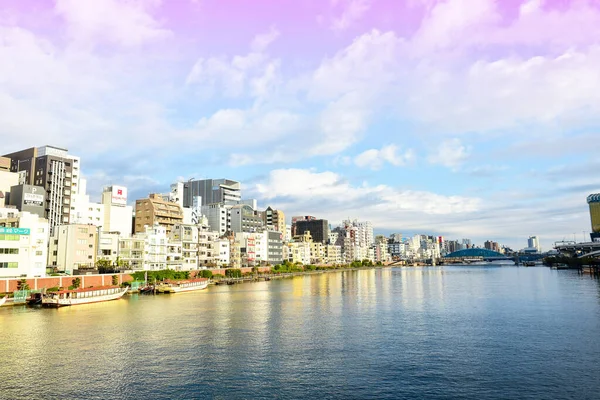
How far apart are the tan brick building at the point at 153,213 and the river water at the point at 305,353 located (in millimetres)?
90158

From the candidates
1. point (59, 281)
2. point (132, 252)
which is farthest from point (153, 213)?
point (59, 281)

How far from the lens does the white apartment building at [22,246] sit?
298 ft

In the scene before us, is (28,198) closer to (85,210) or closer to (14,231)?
(85,210)

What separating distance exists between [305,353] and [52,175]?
135 m

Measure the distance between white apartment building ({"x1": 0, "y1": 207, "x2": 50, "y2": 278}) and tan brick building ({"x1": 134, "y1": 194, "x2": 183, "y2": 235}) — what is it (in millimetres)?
60614

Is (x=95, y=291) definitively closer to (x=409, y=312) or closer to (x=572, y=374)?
(x=409, y=312)

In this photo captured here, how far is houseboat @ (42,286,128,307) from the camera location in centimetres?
8312

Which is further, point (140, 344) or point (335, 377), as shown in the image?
point (140, 344)

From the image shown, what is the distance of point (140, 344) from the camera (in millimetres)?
48219

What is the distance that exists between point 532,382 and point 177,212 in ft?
513

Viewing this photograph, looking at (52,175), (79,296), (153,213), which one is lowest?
(79,296)

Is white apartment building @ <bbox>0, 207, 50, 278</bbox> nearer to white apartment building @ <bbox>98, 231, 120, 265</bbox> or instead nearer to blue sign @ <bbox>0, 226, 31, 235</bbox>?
blue sign @ <bbox>0, 226, 31, 235</bbox>

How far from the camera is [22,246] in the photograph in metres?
93.4

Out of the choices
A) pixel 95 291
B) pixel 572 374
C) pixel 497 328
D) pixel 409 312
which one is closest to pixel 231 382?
pixel 572 374
